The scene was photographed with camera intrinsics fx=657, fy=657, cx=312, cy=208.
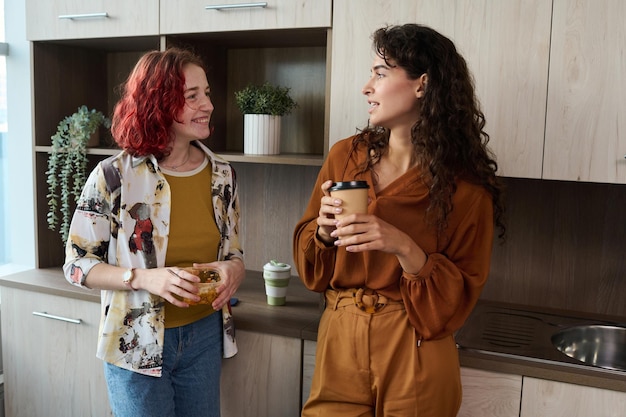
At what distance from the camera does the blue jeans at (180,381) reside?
1.68 metres

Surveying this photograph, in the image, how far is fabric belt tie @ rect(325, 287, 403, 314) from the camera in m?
1.58

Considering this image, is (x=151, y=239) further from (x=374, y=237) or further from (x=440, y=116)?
(x=440, y=116)

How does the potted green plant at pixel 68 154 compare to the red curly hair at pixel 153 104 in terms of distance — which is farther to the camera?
the potted green plant at pixel 68 154

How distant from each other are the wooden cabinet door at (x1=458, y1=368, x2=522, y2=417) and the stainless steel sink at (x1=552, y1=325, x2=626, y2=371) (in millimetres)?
323

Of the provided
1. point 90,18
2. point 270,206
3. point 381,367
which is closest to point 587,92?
point 381,367

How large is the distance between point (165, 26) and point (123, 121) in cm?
61

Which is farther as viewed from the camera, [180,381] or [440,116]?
[180,381]

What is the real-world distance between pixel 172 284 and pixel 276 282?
60 cm

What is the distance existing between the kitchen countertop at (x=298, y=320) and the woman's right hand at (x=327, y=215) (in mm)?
446

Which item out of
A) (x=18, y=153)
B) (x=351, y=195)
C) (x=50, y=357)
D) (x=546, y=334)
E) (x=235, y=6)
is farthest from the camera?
(x=18, y=153)

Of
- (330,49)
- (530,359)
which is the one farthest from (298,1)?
(530,359)

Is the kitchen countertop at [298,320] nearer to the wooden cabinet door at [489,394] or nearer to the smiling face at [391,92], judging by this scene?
the wooden cabinet door at [489,394]

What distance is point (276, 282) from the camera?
2.14 m

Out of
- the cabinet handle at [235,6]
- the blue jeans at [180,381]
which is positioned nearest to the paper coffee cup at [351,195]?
the blue jeans at [180,381]
